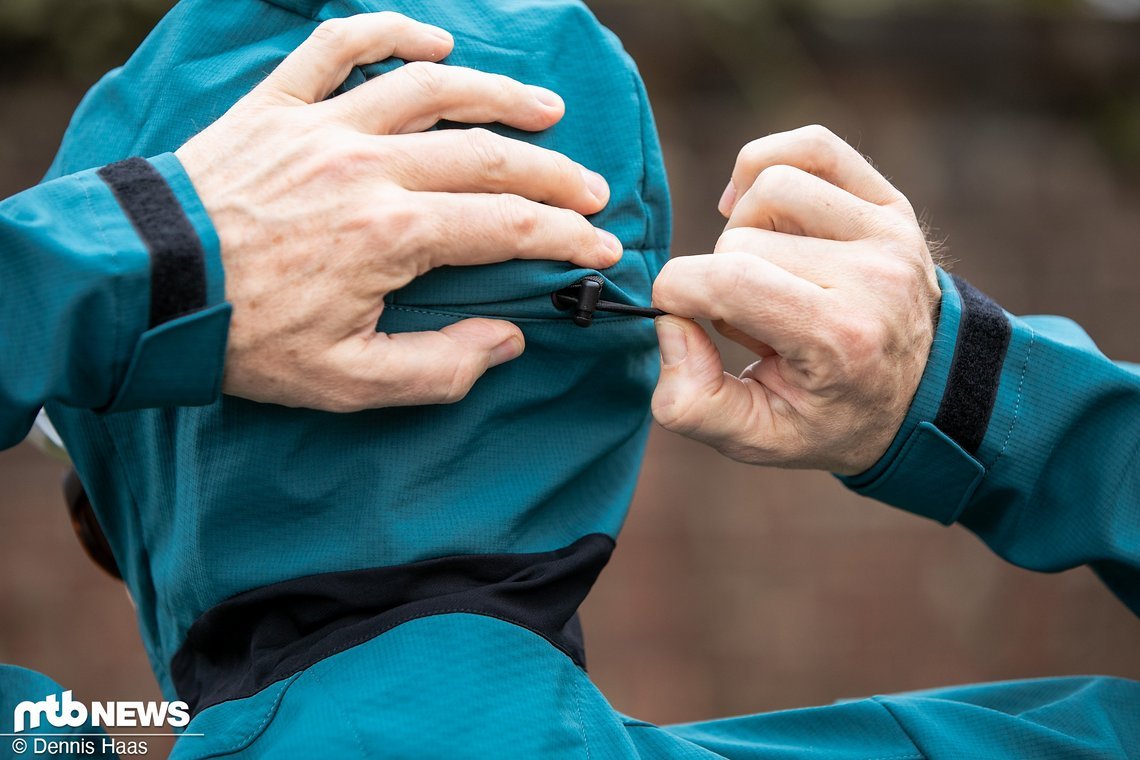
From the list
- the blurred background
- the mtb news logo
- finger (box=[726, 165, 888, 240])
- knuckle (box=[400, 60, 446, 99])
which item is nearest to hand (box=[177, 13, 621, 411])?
knuckle (box=[400, 60, 446, 99])

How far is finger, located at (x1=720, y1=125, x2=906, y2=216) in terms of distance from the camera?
3.80 ft

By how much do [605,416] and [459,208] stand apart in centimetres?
32

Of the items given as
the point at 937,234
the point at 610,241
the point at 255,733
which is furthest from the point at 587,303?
the point at 937,234

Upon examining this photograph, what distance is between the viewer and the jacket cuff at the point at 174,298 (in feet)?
3.05

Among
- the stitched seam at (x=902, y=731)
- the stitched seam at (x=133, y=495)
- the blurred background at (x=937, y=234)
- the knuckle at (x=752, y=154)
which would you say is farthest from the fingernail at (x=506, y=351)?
the blurred background at (x=937, y=234)

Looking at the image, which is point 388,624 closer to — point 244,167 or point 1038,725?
point 244,167

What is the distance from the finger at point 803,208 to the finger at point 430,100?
269 millimetres

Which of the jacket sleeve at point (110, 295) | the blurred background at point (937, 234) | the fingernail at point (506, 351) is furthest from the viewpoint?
the blurred background at point (937, 234)

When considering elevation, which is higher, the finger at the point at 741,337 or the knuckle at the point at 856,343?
the knuckle at the point at 856,343

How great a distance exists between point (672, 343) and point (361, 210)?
35 cm

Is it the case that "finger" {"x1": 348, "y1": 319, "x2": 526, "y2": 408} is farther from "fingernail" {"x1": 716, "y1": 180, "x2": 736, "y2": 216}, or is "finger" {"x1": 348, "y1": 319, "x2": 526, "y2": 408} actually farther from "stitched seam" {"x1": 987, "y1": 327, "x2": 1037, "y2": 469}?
"stitched seam" {"x1": 987, "y1": 327, "x2": 1037, "y2": 469}

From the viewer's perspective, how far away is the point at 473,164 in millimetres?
1010

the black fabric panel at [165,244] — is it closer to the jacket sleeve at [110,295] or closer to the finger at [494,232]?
the jacket sleeve at [110,295]

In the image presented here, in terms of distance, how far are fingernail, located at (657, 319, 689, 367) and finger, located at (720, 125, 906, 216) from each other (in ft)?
A: 0.67
